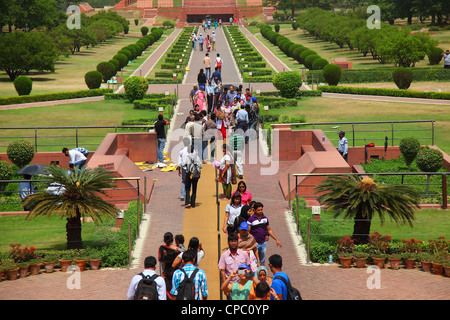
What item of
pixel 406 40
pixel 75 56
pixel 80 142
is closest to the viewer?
pixel 80 142

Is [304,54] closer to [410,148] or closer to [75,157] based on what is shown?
[410,148]

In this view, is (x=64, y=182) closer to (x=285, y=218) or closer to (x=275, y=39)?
(x=285, y=218)

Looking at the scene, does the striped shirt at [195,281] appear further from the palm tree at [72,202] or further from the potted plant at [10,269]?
the palm tree at [72,202]

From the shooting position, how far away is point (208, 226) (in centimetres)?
1554

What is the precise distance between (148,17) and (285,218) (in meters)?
86.4

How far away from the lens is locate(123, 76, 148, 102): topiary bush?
109 feet

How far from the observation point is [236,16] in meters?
99.6

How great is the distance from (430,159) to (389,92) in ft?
52.7

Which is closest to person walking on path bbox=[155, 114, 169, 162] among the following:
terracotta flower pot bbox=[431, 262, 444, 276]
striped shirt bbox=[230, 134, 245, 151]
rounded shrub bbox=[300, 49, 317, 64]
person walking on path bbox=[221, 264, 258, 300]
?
striped shirt bbox=[230, 134, 245, 151]

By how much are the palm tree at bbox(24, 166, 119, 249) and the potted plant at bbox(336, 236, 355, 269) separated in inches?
171

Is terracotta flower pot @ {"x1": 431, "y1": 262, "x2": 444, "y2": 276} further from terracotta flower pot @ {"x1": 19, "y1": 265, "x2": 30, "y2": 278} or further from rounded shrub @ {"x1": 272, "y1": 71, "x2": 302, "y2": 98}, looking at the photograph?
rounded shrub @ {"x1": 272, "y1": 71, "x2": 302, "y2": 98}

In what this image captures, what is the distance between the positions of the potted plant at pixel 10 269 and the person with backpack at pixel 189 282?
161 inches

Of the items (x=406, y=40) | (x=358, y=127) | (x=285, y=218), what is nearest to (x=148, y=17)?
(x=406, y=40)

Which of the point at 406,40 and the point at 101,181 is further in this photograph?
the point at 406,40
